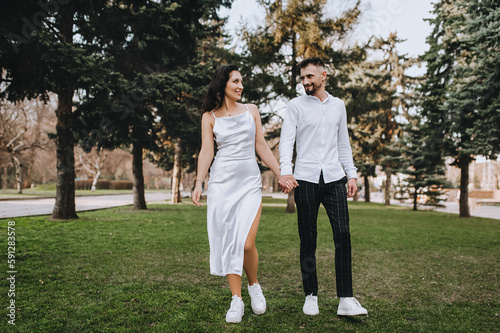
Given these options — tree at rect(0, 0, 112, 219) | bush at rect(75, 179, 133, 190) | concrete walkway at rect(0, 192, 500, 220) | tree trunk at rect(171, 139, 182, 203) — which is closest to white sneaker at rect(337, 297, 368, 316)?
tree at rect(0, 0, 112, 219)

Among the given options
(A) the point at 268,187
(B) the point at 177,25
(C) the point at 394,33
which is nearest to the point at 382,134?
(C) the point at 394,33

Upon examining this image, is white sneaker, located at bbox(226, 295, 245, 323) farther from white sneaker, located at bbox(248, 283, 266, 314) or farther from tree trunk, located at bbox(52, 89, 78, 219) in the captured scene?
tree trunk, located at bbox(52, 89, 78, 219)

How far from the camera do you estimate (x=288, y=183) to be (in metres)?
3.34

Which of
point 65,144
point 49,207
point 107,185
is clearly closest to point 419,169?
point 65,144

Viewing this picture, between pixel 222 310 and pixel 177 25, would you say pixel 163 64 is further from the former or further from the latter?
pixel 222 310

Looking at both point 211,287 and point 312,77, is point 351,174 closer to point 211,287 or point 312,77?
point 312,77

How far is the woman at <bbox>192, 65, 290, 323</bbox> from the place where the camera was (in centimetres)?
344

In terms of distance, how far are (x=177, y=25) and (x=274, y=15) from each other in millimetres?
6664

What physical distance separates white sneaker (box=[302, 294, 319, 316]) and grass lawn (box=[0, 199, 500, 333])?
0.06 metres

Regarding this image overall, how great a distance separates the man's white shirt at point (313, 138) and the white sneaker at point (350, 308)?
1116 millimetres

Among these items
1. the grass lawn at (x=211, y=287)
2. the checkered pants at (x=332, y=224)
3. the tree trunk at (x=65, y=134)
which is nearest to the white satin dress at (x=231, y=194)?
the checkered pants at (x=332, y=224)

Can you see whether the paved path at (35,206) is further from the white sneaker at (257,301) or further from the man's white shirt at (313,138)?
the man's white shirt at (313,138)

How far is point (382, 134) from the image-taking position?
97.8 ft

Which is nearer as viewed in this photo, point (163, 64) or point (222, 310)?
point (222, 310)
